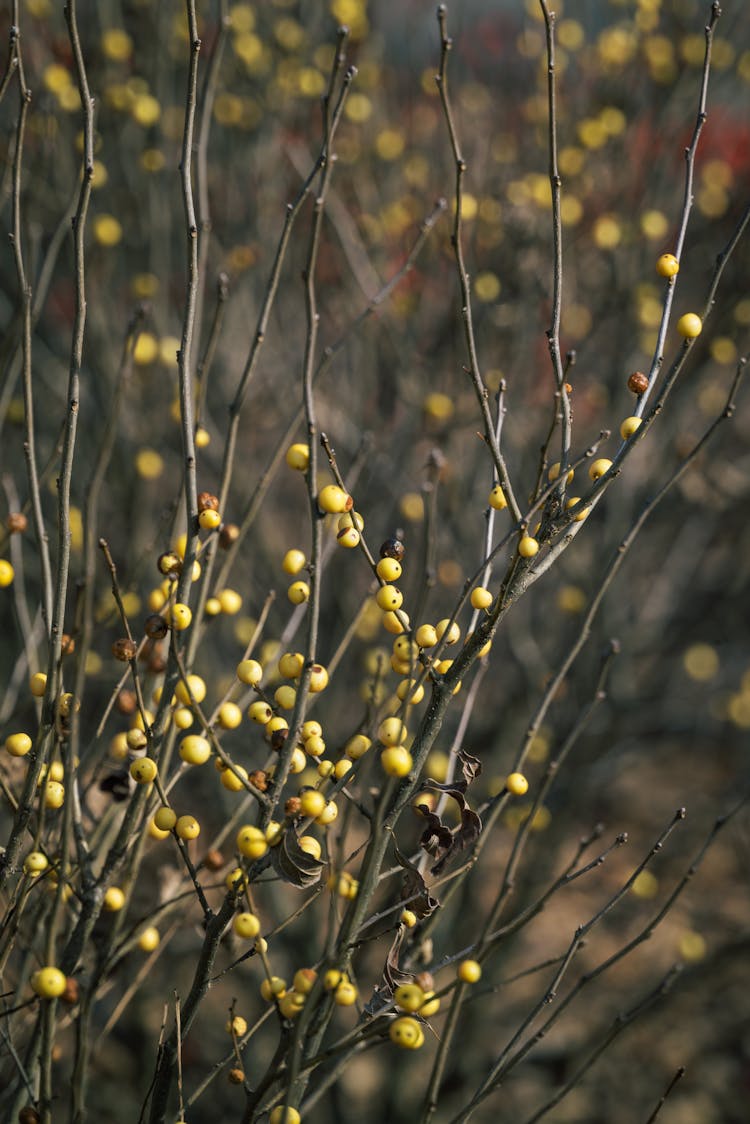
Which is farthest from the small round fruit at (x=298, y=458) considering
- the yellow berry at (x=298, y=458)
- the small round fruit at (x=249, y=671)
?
the small round fruit at (x=249, y=671)

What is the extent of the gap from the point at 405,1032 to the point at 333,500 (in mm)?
838

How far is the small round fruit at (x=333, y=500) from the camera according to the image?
168 centimetres

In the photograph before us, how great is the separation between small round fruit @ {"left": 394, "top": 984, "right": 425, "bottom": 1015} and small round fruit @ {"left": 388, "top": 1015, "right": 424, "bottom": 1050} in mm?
18

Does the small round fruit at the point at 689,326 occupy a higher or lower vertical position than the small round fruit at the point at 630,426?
higher

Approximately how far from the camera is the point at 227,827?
1.99m

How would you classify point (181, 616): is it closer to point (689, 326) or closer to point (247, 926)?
point (247, 926)

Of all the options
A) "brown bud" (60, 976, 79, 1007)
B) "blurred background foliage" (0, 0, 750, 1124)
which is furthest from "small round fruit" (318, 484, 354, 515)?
"blurred background foliage" (0, 0, 750, 1124)

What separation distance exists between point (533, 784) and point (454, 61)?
4.06 meters

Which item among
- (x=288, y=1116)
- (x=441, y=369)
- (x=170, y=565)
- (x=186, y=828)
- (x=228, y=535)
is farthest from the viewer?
(x=441, y=369)

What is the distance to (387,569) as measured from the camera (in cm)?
173

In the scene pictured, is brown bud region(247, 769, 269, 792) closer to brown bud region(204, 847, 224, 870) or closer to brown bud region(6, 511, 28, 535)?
brown bud region(204, 847, 224, 870)

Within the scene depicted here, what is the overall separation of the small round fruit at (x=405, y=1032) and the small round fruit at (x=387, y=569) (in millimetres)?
700

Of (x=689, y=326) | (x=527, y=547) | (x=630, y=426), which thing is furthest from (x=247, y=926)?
(x=689, y=326)

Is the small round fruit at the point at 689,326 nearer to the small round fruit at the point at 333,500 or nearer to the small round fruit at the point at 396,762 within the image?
the small round fruit at the point at 333,500
